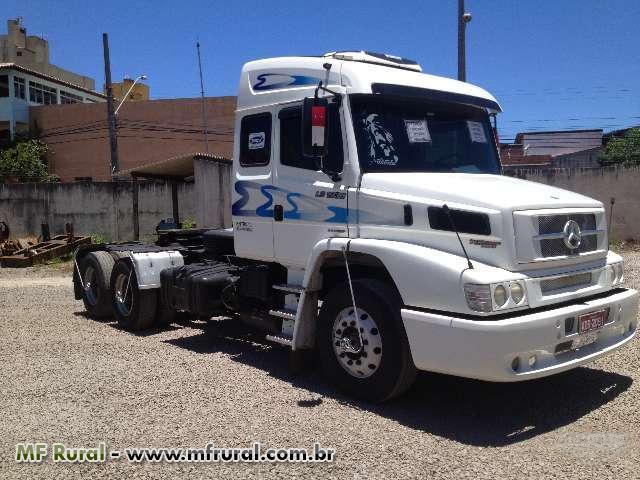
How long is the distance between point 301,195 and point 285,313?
1189mm

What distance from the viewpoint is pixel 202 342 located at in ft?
26.9

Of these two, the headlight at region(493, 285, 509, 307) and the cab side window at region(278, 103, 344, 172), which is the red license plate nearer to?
the headlight at region(493, 285, 509, 307)

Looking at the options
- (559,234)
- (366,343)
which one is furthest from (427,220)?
(366,343)

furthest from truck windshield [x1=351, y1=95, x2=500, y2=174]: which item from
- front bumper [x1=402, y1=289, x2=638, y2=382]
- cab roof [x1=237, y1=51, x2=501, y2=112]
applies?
front bumper [x1=402, y1=289, x2=638, y2=382]

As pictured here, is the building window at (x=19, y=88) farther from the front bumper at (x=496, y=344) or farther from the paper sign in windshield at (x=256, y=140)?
the front bumper at (x=496, y=344)

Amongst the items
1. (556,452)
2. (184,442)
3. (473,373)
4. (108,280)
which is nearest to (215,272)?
(108,280)

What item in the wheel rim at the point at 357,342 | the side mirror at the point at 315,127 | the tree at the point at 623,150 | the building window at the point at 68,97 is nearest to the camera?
the wheel rim at the point at 357,342

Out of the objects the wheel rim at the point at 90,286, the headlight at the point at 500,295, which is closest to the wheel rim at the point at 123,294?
the wheel rim at the point at 90,286

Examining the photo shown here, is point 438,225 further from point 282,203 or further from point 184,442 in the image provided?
point 184,442

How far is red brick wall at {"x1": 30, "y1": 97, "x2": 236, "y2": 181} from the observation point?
3850cm

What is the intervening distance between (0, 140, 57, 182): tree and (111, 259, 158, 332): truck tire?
29.9 meters

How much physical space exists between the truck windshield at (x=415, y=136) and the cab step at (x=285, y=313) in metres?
1.63

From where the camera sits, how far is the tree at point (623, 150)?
1021 inches

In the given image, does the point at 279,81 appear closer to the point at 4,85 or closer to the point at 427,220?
the point at 427,220
